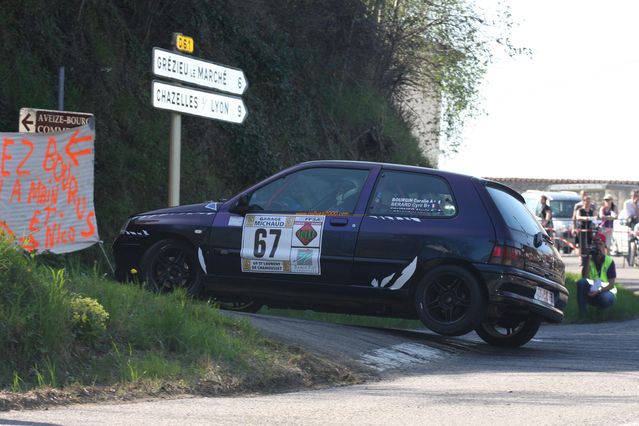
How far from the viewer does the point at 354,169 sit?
477 inches

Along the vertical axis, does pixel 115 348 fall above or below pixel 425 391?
above

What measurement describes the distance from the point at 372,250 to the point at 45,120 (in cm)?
402

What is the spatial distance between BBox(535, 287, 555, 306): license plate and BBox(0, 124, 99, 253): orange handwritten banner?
15.1 ft

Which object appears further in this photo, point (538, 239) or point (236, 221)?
point (236, 221)

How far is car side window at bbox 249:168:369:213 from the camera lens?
11945 millimetres

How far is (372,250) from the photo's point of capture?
11.6 m

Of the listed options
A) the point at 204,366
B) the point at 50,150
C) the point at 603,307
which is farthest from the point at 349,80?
the point at 204,366

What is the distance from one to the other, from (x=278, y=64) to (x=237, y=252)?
45.1 ft

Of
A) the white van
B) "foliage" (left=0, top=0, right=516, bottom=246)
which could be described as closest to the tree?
"foliage" (left=0, top=0, right=516, bottom=246)

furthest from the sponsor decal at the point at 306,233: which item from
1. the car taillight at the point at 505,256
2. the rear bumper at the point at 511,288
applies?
the car taillight at the point at 505,256

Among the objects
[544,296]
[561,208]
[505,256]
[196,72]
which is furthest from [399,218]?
[561,208]

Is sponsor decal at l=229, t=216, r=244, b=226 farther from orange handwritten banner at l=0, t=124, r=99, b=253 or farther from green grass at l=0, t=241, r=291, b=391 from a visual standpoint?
green grass at l=0, t=241, r=291, b=391

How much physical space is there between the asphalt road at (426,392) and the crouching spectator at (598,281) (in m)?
3.95

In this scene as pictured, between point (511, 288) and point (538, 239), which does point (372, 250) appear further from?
point (538, 239)
